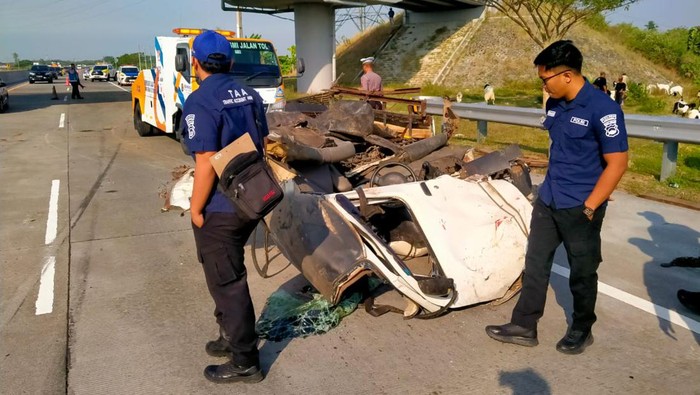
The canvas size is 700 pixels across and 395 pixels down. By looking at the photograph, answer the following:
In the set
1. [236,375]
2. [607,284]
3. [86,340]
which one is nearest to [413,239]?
[607,284]

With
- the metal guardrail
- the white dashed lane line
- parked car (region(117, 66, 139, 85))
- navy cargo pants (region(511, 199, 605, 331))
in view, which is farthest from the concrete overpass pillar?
navy cargo pants (region(511, 199, 605, 331))

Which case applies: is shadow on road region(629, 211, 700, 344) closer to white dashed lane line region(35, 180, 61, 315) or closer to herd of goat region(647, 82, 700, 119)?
white dashed lane line region(35, 180, 61, 315)

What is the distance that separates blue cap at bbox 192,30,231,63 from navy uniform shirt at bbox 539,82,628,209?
2089 mm

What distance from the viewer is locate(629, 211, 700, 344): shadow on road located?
4379 mm

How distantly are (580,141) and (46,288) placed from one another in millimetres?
4399

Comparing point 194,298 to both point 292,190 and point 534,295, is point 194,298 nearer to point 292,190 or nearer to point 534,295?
point 292,190

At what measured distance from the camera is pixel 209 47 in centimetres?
311

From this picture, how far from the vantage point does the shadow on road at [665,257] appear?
4.38 meters

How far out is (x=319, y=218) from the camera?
4.02 meters

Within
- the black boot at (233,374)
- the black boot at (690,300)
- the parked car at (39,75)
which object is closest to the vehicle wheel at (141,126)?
the black boot at (233,374)

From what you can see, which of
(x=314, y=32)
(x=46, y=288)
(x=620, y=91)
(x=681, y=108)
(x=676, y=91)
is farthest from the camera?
(x=314, y=32)

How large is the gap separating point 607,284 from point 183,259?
12.9 ft

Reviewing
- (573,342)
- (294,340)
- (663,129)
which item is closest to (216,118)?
(294,340)

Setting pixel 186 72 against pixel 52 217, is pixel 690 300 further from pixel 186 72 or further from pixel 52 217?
pixel 186 72
